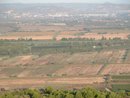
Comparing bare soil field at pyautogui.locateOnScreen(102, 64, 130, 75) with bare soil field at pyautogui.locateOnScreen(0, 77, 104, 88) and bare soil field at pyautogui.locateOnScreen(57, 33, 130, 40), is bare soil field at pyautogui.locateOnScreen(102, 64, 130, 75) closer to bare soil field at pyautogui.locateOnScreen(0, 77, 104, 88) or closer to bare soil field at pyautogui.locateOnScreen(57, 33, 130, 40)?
bare soil field at pyautogui.locateOnScreen(0, 77, 104, 88)

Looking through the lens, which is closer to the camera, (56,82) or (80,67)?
(56,82)

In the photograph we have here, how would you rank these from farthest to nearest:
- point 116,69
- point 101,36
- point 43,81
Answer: point 101,36, point 116,69, point 43,81

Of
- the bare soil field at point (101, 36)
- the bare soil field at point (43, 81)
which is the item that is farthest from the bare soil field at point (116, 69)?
the bare soil field at point (101, 36)

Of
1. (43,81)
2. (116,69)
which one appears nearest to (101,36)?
(116,69)

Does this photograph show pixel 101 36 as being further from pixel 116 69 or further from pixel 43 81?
pixel 43 81

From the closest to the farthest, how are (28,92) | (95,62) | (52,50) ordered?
1. (28,92)
2. (95,62)
3. (52,50)

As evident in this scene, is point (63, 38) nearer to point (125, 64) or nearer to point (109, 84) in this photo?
point (125, 64)

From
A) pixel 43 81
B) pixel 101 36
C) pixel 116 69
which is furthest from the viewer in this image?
pixel 101 36

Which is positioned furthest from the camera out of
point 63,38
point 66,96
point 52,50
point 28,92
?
point 63,38

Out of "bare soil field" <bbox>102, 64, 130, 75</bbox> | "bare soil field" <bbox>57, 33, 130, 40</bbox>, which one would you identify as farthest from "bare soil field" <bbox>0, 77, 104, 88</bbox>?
"bare soil field" <bbox>57, 33, 130, 40</bbox>

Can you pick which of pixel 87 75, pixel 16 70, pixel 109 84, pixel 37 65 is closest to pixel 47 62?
pixel 37 65

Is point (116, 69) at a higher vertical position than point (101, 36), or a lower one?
higher
